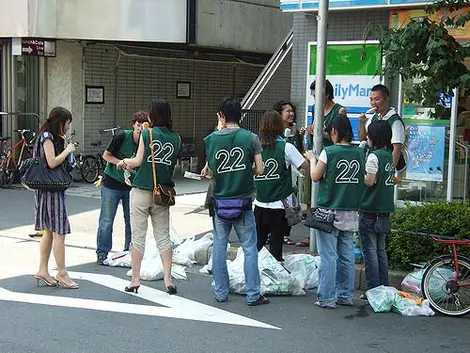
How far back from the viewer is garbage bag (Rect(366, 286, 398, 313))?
645 centimetres

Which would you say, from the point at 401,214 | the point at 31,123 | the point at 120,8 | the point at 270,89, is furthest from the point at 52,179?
the point at 31,123

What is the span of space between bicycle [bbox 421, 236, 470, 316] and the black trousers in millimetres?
1516

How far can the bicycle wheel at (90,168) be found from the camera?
15867 mm

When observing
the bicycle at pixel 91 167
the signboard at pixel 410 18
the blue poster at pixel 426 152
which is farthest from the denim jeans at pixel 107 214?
the bicycle at pixel 91 167

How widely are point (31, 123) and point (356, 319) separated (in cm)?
1211

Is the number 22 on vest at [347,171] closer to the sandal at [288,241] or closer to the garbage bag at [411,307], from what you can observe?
the garbage bag at [411,307]

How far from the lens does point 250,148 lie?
6430 millimetres

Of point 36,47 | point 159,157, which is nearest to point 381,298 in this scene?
point 159,157

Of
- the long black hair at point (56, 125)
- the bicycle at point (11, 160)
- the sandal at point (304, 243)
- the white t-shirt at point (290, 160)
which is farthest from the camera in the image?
the bicycle at point (11, 160)

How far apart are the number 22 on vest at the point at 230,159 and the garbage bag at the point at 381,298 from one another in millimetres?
1697

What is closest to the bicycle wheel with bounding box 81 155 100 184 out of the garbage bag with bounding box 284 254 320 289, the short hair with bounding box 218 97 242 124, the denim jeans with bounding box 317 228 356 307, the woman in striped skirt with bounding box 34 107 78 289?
the woman in striped skirt with bounding box 34 107 78 289

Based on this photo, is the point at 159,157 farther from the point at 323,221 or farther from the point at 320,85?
the point at 320,85

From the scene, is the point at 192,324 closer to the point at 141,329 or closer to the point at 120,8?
the point at 141,329

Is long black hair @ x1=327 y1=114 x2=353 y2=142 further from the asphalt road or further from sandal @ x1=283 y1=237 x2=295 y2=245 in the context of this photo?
sandal @ x1=283 y1=237 x2=295 y2=245
